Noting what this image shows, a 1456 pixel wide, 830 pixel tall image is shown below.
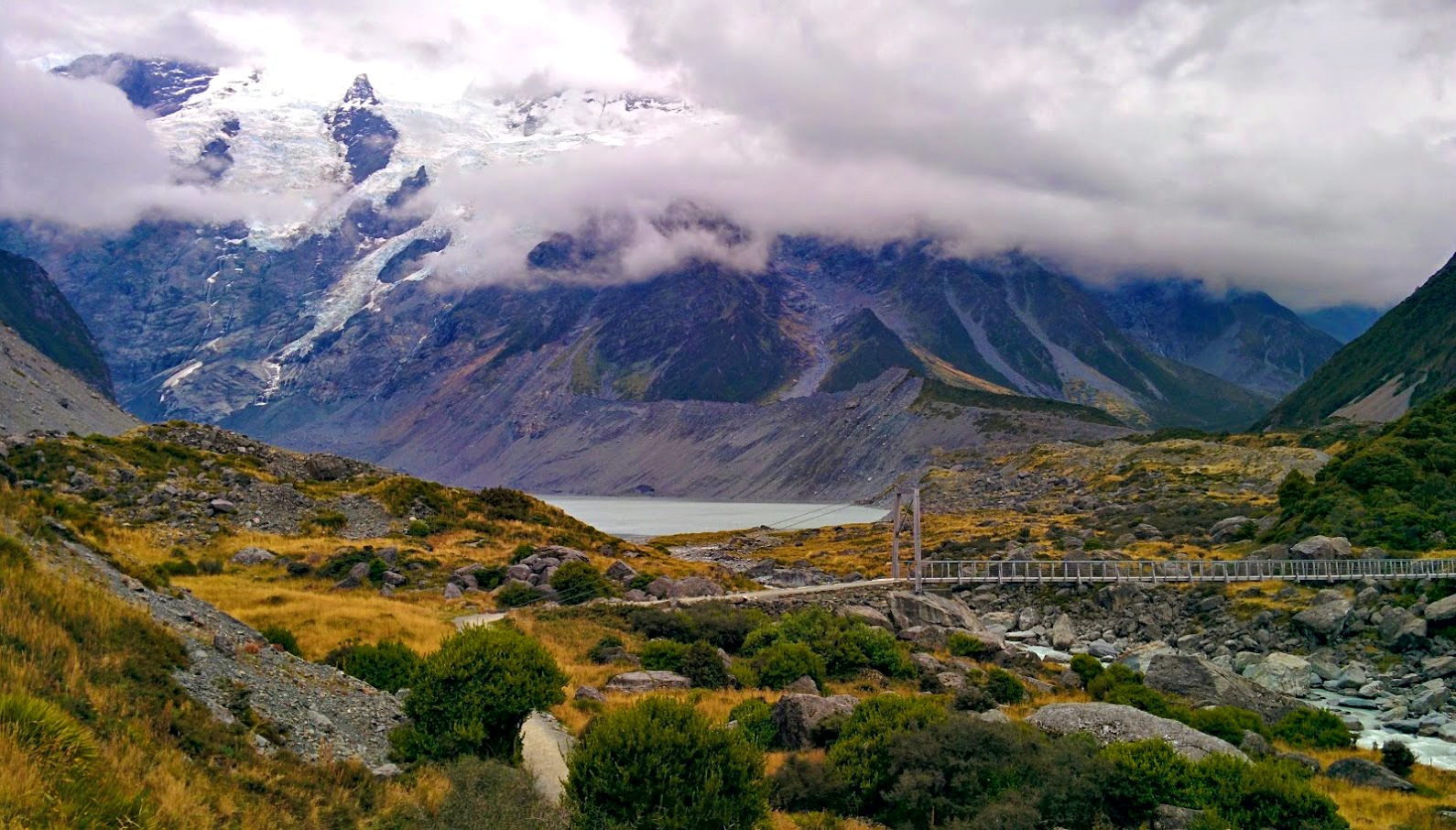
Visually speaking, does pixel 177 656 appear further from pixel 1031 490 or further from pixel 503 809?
pixel 1031 490

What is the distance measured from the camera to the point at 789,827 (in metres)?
17.8

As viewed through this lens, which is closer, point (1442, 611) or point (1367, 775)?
point (1367, 775)

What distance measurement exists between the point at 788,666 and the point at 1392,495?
55.4m

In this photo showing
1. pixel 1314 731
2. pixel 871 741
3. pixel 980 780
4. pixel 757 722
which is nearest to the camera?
pixel 980 780

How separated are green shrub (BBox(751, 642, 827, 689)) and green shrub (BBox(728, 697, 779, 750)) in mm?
6947

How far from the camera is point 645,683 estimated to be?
29562 mm

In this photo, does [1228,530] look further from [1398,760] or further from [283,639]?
[283,639]

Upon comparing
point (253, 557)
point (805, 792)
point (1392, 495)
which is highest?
point (1392, 495)

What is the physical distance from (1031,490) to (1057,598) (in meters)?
76.2

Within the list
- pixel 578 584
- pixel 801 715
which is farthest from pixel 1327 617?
pixel 801 715

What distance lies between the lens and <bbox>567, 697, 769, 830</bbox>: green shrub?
14.6 metres

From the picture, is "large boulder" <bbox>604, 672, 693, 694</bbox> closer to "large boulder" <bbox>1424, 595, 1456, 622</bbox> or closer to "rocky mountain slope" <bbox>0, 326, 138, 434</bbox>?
"large boulder" <bbox>1424, 595, 1456, 622</bbox>

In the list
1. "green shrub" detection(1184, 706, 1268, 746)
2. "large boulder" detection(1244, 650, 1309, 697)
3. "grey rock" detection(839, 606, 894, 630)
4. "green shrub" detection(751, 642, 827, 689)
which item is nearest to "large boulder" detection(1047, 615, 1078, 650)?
"large boulder" detection(1244, 650, 1309, 697)

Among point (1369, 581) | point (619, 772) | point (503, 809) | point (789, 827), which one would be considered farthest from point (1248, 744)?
point (1369, 581)
